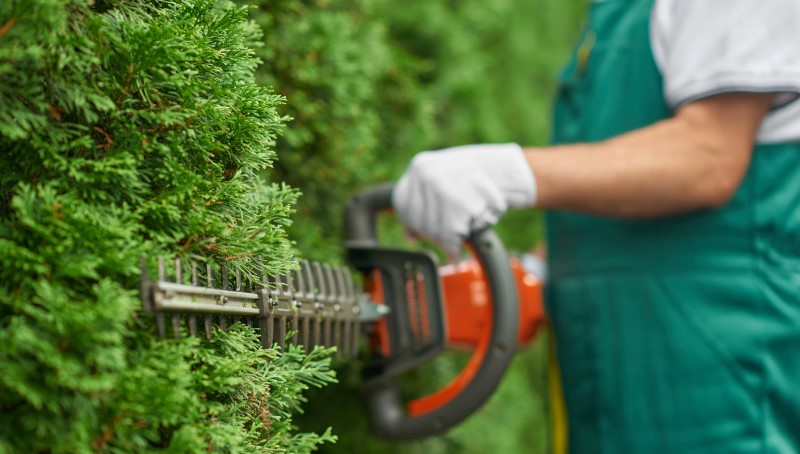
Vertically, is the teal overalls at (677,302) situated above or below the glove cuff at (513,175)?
below

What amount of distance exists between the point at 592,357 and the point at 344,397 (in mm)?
462

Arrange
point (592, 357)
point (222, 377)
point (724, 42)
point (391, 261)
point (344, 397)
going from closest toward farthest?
point (222, 377) → point (724, 42) → point (391, 261) → point (592, 357) → point (344, 397)

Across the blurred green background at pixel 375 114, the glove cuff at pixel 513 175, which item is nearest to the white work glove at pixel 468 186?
the glove cuff at pixel 513 175

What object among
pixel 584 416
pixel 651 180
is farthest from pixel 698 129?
pixel 584 416

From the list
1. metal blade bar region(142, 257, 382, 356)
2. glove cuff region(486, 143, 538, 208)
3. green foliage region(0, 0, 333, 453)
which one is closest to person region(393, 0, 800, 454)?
glove cuff region(486, 143, 538, 208)

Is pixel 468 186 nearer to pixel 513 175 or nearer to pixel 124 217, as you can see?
pixel 513 175

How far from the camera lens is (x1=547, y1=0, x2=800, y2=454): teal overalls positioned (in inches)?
45.6

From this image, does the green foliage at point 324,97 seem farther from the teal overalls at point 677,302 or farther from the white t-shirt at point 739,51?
the white t-shirt at point 739,51

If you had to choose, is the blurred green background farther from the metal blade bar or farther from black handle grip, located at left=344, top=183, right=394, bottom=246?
the metal blade bar

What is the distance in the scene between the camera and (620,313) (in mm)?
1293

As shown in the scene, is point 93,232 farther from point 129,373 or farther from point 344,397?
point 344,397

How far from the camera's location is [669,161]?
107 centimetres

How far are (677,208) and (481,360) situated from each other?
360 millimetres

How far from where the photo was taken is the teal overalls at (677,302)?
1.16 meters
